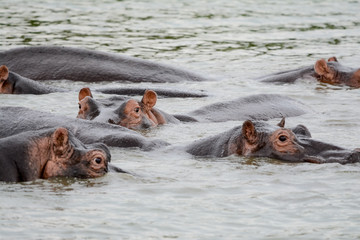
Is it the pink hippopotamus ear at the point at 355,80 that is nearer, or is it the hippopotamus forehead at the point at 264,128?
the hippopotamus forehead at the point at 264,128

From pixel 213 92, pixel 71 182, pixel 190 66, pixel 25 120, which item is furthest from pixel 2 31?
pixel 71 182

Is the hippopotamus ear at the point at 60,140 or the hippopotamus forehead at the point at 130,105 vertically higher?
the hippopotamus ear at the point at 60,140

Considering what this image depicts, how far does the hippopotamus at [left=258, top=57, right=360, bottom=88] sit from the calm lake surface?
19cm

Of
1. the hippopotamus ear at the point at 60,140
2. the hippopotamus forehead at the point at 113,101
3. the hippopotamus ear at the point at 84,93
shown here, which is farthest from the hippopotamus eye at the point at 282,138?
the hippopotamus ear at the point at 84,93

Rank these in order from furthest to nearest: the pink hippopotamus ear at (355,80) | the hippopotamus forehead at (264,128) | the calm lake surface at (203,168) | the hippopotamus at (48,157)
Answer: the pink hippopotamus ear at (355,80), the hippopotamus forehead at (264,128), the hippopotamus at (48,157), the calm lake surface at (203,168)

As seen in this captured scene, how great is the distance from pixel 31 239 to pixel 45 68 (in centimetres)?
827

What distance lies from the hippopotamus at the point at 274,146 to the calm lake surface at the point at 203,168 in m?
0.09

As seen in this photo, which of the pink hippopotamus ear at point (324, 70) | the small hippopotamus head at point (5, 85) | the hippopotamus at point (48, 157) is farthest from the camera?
the pink hippopotamus ear at point (324, 70)

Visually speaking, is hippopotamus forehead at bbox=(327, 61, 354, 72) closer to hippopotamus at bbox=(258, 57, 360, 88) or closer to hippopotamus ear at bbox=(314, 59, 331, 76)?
hippopotamus at bbox=(258, 57, 360, 88)

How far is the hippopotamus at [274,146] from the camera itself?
789 cm

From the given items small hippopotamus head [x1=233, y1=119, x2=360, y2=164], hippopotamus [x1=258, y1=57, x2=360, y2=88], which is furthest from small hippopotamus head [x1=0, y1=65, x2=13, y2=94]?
small hippopotamus head [x1=233, y1=119, x2=360, y2=164]

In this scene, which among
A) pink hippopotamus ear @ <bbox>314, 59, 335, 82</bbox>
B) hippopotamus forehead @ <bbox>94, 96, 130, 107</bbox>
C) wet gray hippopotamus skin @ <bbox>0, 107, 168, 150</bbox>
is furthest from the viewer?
pink hippopotamus ear @ <bbox>314, 59, 335, 82</bbox>

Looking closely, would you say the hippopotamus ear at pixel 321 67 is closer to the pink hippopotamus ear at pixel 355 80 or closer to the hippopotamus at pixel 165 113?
the pink hippopotamus ear at pixel 355 80

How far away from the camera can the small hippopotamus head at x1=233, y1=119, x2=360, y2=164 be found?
310 inches
